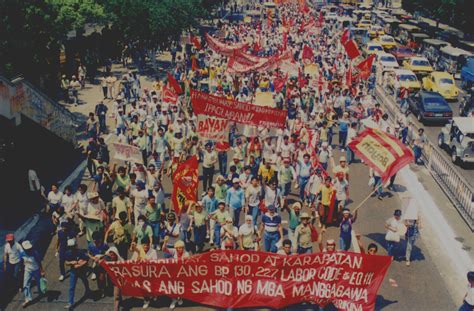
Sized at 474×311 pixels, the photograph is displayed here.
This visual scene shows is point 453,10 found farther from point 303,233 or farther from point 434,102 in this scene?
point 303,233

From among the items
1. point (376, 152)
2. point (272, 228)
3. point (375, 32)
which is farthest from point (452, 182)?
point (375, 32)

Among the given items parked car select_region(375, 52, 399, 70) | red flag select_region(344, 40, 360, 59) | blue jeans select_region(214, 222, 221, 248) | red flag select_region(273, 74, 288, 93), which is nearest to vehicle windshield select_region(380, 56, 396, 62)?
parked car select_region(375, 52, 399, 70)

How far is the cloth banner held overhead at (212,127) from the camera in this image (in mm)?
16312

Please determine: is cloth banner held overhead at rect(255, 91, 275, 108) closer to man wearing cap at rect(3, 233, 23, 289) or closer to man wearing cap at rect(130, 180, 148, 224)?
man wearing cap at rect(130, 180, 148, 224)

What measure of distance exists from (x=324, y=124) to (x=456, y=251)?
625 cm

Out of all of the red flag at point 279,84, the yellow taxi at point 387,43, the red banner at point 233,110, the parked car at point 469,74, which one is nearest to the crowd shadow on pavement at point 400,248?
the red banner at point 233,110

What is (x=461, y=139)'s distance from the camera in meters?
19.3

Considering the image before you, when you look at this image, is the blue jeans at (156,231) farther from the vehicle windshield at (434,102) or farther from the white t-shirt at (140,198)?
the vehicle windshield at (434,102)

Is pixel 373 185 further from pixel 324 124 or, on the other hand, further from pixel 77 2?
pixel 77 2

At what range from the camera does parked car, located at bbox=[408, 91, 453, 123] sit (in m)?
25.1

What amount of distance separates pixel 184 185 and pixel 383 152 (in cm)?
466

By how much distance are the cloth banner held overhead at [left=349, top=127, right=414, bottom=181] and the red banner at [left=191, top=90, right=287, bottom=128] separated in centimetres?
400

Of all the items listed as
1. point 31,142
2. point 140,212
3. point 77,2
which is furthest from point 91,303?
point 77,2

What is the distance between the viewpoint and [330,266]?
29.6 ft
